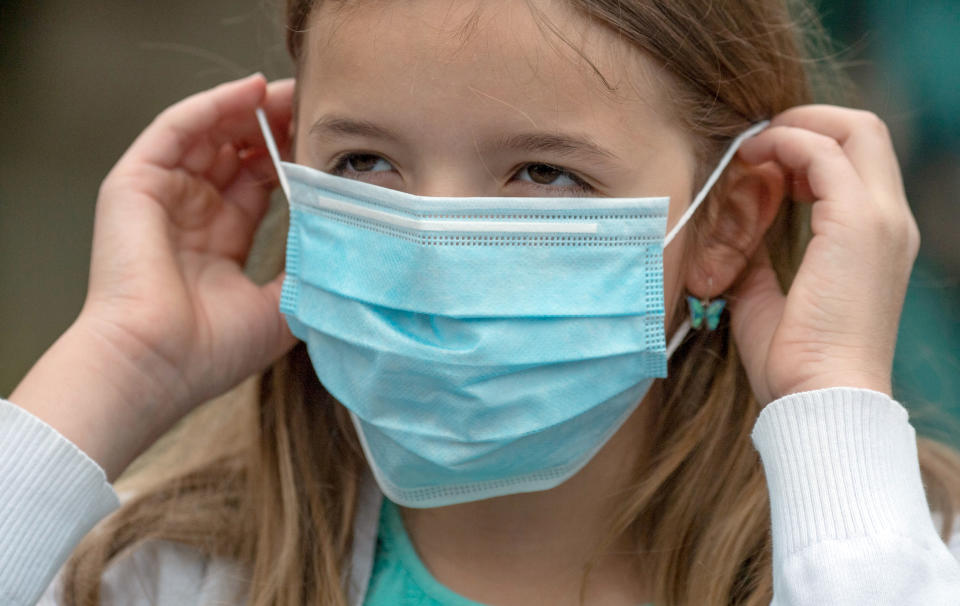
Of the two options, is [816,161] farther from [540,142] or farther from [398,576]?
[398,576]

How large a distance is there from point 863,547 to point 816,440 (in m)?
0.20

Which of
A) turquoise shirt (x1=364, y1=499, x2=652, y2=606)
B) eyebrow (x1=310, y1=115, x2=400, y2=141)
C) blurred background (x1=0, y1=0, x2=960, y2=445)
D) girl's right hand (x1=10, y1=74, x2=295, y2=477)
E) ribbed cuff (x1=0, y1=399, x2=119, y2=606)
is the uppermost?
eyebrow (x1=310, y1=115, x2=400, y2=141)

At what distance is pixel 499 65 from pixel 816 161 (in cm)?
67

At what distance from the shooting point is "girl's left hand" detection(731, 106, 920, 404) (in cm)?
192

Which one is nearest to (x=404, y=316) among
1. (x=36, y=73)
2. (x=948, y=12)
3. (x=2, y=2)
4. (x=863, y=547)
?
(x=863, y=547)

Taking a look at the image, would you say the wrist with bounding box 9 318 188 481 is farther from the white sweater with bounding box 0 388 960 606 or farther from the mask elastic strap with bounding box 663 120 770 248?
the mask elastic strap with bounding box 663 120 770 248

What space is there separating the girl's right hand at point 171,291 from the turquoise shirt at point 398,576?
0.48 meters

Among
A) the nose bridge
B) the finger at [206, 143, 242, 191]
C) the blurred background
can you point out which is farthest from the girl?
the blurred background

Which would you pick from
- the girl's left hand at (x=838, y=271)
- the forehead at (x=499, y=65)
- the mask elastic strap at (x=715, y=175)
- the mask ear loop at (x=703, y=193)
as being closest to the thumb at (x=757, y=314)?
the girl's left hand at (x=838, y=271)

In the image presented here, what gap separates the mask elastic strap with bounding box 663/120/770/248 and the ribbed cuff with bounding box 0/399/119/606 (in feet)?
3.92

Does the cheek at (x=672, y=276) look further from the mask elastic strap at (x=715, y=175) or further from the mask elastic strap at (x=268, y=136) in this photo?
the mask elastic strap at (x=268, y=136)

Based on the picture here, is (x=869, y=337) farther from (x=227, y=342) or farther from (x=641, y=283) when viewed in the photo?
(x=227, y=342)

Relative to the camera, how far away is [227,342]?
7.79 feet

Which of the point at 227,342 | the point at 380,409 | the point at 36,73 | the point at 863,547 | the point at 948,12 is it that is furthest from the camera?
the point at 36,73
